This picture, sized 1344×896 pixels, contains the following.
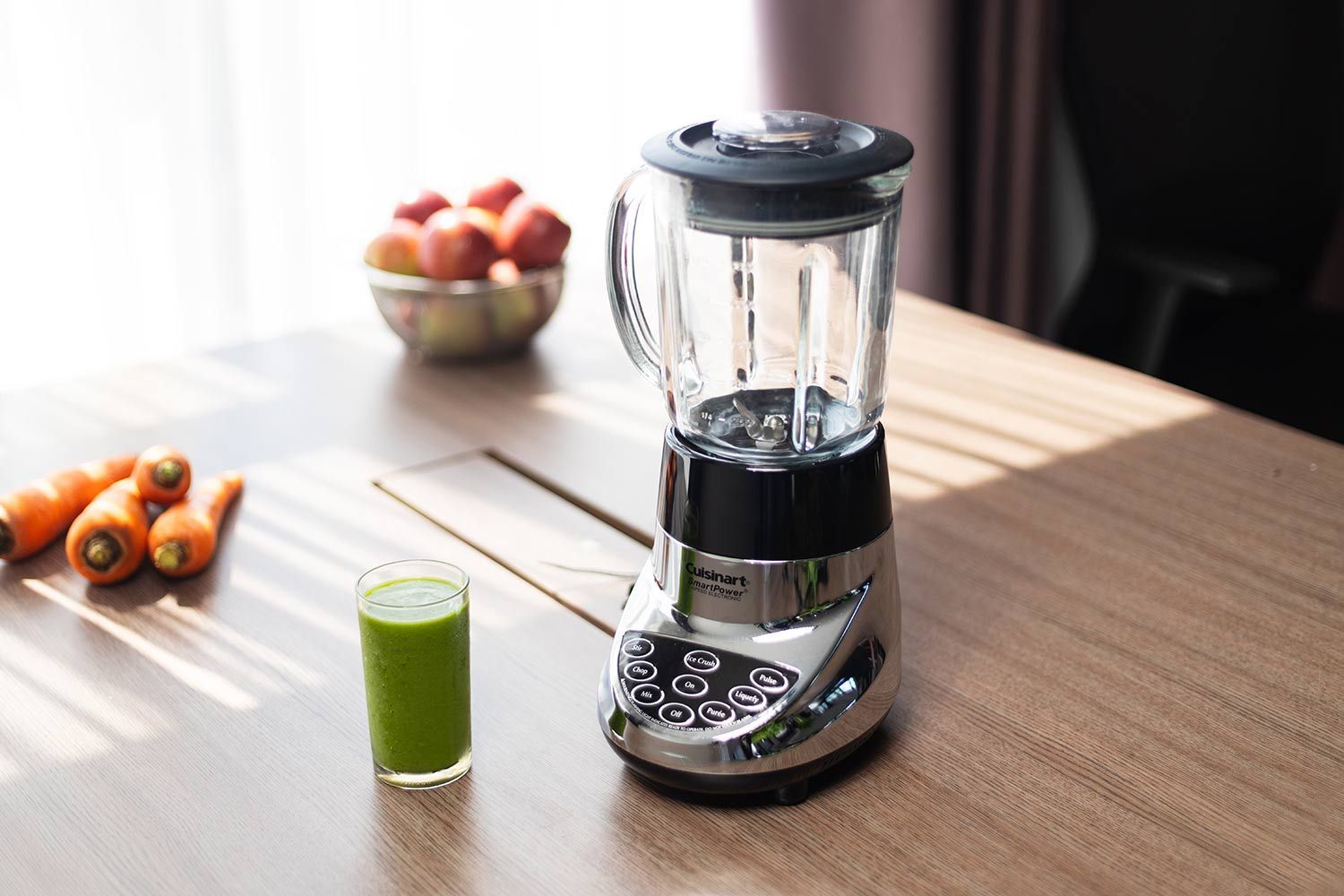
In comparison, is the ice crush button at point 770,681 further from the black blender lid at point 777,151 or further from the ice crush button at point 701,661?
the black blender lid at point 777,151

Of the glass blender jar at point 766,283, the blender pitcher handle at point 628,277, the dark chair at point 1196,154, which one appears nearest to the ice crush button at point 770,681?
the glass blender jar at point 766,283

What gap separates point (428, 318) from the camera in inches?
58.0

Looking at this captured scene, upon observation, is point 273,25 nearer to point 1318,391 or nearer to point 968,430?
point 968,430

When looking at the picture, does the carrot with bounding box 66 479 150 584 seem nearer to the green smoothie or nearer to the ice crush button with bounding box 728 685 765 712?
the green smoothie

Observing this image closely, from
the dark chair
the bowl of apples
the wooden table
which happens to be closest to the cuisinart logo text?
the wooden table

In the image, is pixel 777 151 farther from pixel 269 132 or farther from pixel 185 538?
pixel 269 132

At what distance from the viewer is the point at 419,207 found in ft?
5.06

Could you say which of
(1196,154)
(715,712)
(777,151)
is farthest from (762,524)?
(1196,154)

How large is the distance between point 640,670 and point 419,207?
86cm

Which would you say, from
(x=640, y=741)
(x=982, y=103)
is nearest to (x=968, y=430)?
(x=640, y=741)

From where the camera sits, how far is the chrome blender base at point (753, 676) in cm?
80

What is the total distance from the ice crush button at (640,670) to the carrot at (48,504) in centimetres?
56

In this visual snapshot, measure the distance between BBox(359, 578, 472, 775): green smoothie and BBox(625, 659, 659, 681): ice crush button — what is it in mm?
100

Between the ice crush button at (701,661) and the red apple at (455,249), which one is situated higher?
the red apple at (455,249)
